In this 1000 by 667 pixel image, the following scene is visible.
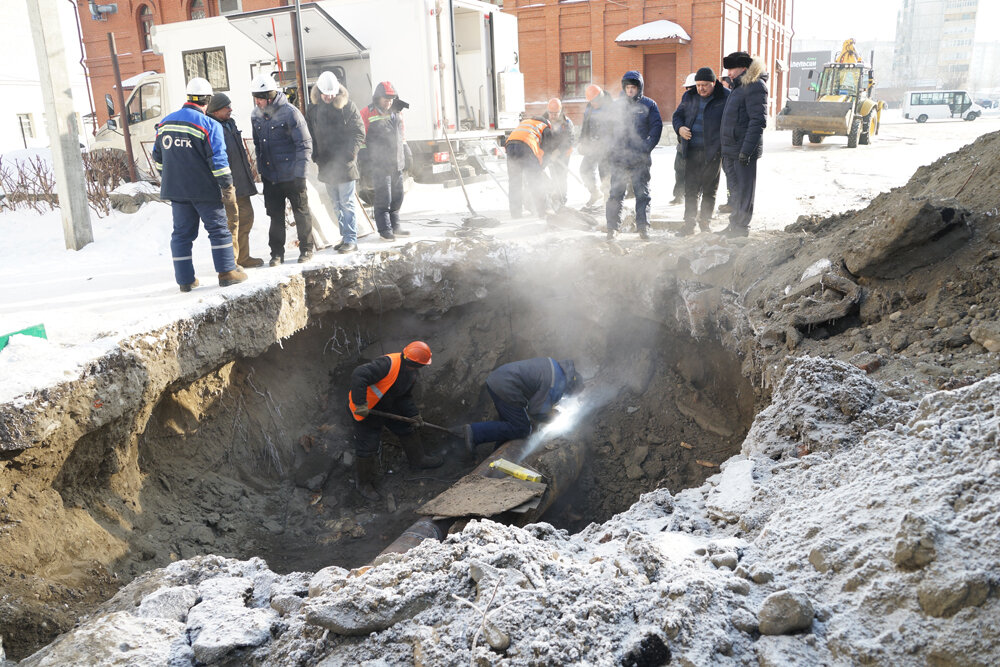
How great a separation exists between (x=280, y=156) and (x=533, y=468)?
3837mm

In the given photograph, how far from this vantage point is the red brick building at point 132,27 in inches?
946

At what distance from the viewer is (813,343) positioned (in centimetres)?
439

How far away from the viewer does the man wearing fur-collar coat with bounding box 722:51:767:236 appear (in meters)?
6.32

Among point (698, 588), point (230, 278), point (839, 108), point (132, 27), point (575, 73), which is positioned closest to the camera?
point (698, 588)

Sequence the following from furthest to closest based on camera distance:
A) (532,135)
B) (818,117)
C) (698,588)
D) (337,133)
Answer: (818,117)
(532,135)
(337,133)
(698,588)

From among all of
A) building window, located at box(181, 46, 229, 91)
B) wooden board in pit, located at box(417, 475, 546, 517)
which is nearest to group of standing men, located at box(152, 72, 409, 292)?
wooden board in pit, located at box(417, 475, 546, 517)

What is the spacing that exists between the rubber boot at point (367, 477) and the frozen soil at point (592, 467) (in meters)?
0.17

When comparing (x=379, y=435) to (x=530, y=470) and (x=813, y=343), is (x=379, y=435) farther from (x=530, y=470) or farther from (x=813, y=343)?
(x=813, y=343)

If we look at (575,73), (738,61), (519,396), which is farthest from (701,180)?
(575,73)

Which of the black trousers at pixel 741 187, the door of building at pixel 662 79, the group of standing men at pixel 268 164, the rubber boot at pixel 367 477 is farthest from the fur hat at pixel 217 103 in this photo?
the door of building at pixel 662 79

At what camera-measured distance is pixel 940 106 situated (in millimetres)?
33750

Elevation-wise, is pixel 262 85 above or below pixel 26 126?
below

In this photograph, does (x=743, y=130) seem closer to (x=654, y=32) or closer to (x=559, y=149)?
(x=559, y=149)

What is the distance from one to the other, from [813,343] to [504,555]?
2824mm
